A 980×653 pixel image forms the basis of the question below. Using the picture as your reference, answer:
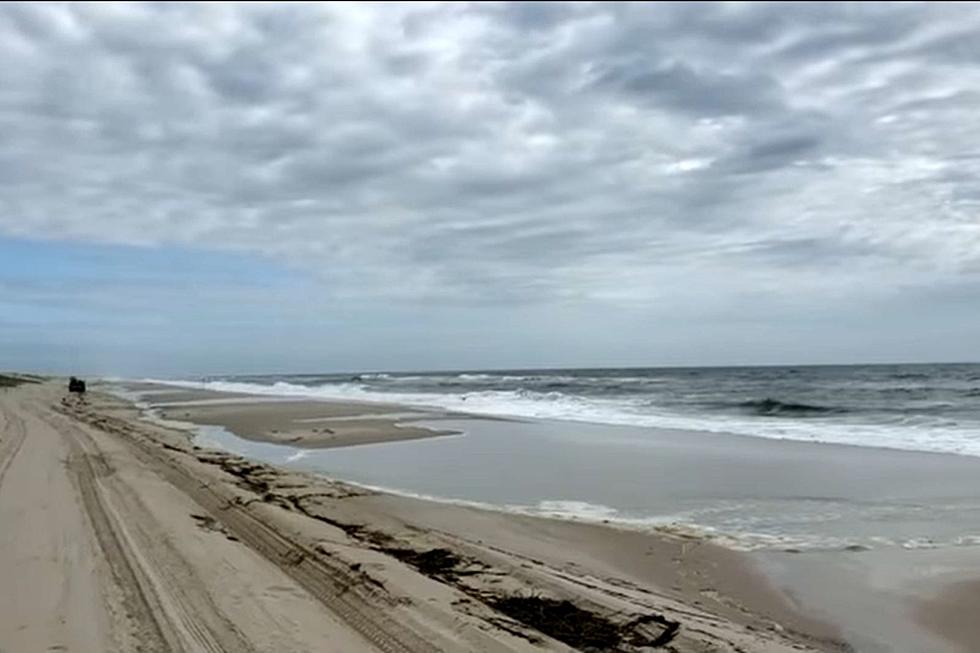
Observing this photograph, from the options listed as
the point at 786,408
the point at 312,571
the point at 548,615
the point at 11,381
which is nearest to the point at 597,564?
the point at 548,615

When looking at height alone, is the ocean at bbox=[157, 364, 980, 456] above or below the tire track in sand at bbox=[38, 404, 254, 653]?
below

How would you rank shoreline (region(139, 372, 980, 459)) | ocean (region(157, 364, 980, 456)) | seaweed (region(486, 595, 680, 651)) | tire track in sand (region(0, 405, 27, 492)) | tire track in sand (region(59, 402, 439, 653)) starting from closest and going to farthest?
1. tire track in sand (region(59, 402, 439, 653))
2. seaweed (region(486, 595, 680, 651))
3. tire track in sand (region(0, 405, 27, 492))
4. shoreline (region(139, 372, 980, 459))
5. ocean (region(157, 364, 980, 456))

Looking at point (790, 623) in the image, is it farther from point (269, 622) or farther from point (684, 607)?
point (269, 622)

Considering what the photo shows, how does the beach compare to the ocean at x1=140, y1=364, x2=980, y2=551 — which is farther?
the ocean at x1=140, y1=364, x2=980, y2=551

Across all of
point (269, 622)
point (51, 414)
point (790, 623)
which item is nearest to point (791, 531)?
point (790, 623)

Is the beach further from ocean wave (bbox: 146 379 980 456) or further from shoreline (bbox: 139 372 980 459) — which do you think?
ocean wave (bbox: 146 379 980 456)

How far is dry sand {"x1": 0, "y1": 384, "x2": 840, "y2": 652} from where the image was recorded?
504 cm

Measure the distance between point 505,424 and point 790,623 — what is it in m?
17.8

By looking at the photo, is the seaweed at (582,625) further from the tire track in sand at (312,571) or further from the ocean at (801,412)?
the ocean at (801,412)

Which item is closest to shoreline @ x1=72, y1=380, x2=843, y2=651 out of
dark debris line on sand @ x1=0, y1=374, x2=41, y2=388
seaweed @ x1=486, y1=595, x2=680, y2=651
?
seaweed @ x1=486, y1=595, x2=680, y2=651

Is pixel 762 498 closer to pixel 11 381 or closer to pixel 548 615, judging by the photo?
pixel 548 615

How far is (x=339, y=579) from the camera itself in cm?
622

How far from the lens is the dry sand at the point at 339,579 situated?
5.04m

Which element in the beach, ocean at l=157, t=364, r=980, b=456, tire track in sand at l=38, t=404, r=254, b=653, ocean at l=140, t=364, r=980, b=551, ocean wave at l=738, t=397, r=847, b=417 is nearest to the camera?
tire track in sand at l=38, t=404, r=254, b=653
